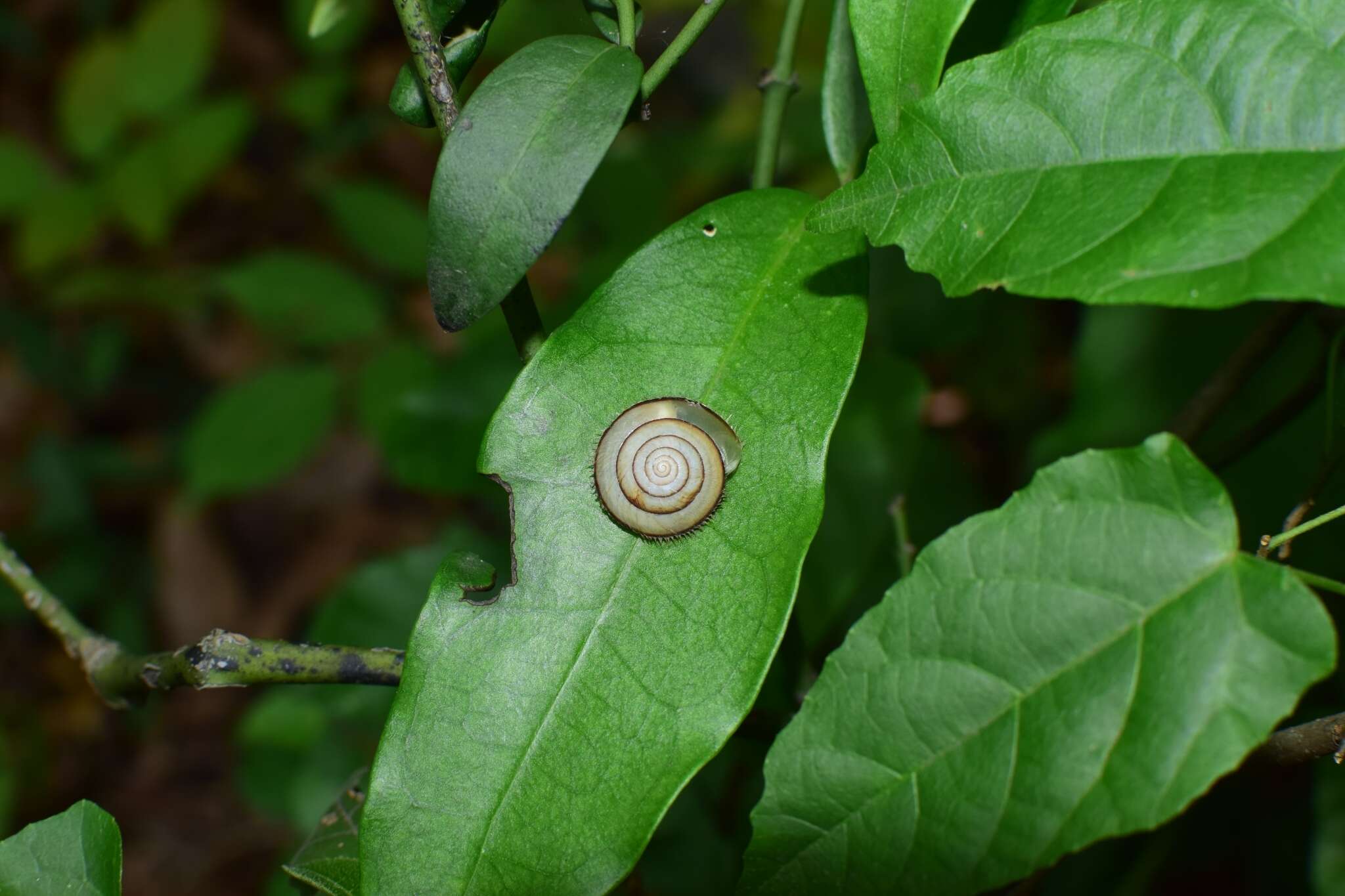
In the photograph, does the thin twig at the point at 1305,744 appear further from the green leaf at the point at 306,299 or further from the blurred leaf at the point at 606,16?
the green leaf at the point at 306,299

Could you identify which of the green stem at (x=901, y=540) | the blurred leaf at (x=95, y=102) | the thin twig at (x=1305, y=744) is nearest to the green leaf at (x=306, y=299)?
the blurred leaf at (x=95, y=102)

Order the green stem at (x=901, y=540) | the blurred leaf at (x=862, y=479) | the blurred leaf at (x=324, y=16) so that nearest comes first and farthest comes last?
the blurred leaf at (x=324, y=16)
the green stem at (x=901, y=540)
the blurred leaf at (x=862, y=479)

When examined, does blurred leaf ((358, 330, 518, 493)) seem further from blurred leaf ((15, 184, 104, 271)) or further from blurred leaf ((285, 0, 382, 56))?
blurred leaf ((15, 184, 104, 271))

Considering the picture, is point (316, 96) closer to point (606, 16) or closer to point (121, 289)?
point (121, 289)

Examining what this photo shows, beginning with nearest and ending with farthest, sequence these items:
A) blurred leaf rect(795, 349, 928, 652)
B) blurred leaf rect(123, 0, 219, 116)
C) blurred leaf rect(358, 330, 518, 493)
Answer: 1. blurred leaf rect(795, 349, 928, 652)
2. blurred leaf rect(358, 330, 518, 493)
3. blurred leaf rect(123, 0, 219, 116)

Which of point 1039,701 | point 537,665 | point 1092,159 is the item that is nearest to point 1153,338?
point 1092,159

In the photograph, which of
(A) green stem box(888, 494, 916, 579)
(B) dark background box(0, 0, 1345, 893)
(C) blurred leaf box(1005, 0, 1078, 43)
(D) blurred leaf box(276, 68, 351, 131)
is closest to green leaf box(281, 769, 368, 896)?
(B) dark background box(0, 0, 1345, 893)
